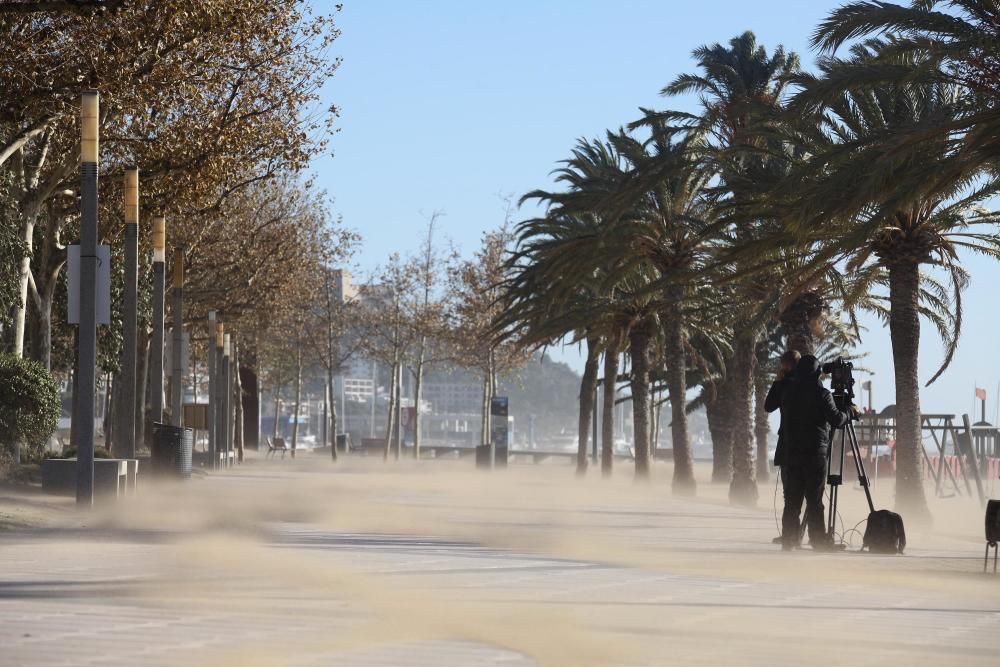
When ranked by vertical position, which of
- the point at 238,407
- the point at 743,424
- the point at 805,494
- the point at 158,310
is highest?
the point at 158,310

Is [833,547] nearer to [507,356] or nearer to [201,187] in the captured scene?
[201,187]

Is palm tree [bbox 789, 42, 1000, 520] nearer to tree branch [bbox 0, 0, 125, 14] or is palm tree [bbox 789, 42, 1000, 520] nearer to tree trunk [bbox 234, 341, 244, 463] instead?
tree branch [bbox 0, 0, 125, 14]

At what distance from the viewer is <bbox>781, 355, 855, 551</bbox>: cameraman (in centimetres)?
1362

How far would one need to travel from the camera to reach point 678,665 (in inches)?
249

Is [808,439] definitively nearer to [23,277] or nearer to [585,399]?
[23,277]

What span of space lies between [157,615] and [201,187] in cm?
2005

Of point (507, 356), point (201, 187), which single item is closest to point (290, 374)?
point (507, 356)

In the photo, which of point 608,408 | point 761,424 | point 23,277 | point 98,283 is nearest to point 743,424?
point 608,408

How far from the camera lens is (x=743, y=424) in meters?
29.9

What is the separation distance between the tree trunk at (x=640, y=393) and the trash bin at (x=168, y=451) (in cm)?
1304

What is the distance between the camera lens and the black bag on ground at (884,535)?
1433cm

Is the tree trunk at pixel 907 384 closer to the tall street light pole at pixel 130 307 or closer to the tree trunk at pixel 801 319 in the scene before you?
the tree trunk at pixel 801 319

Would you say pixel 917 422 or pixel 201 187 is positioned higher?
pixel 201 187

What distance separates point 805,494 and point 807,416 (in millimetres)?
818
